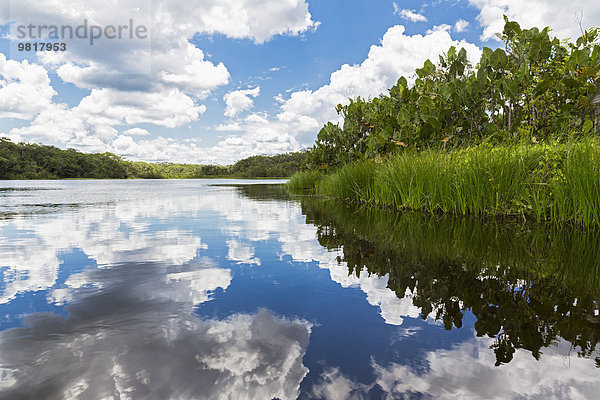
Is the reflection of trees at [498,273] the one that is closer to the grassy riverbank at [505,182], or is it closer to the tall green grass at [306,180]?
the grassy riverbank at [505,182]

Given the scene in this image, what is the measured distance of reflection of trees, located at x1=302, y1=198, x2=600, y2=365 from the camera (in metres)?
2.42

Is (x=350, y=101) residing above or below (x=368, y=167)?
above

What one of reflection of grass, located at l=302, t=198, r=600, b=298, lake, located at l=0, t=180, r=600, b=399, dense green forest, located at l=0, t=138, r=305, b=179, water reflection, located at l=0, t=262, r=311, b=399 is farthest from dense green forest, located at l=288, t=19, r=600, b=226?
dense green forest, located at l=0, t=138, r=305, b=179

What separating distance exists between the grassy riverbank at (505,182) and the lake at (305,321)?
1484 millimetres

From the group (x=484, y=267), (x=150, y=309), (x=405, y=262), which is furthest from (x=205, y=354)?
(x=484, y=267)

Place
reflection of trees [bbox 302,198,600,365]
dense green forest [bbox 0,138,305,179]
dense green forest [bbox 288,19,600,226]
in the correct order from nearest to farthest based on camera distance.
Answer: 1. reflection of trees [bbox 302,198,600,365]
2. dense green forest [bbox 288,19,600,226]
3. dense green forest [bbox 0,138,305,179]

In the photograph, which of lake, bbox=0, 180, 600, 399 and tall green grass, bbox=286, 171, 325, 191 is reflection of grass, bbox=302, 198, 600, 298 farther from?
tall green grass, bbox=286, 171, 325, 191

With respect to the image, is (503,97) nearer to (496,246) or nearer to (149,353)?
(496,246)

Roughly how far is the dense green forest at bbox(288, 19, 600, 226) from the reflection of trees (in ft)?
3.41

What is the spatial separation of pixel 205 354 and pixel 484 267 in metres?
3.58

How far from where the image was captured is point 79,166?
352 ft

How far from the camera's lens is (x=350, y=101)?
17734 mm

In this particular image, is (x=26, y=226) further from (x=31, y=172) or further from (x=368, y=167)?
(x=31, y=172)

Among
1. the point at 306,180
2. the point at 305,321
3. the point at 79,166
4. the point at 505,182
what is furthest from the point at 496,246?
the point at 79,166
